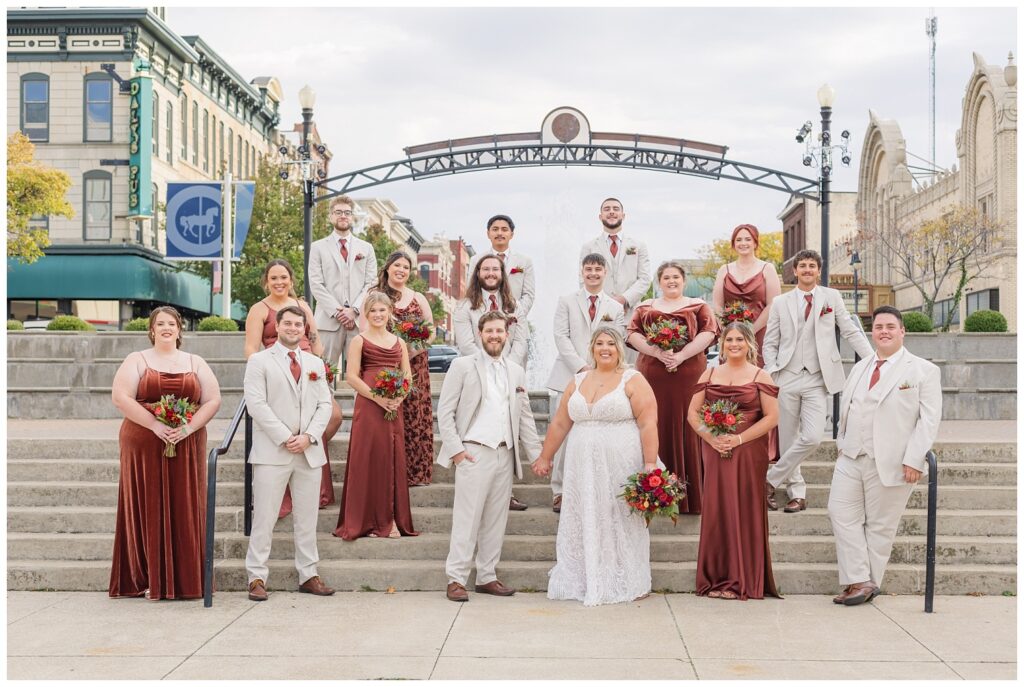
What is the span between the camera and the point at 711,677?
21.0 ft

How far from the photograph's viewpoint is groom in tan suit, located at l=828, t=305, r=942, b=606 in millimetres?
8266

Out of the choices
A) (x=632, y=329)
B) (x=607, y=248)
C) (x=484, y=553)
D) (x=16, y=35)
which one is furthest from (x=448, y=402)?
(x=16, y=35)

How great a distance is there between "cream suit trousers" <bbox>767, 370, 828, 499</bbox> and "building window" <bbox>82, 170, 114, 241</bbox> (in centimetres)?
3526

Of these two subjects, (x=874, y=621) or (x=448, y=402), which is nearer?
(x=874, y=621)

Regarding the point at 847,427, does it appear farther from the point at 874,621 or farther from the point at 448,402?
the point at 448,402

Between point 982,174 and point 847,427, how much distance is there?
40453mm

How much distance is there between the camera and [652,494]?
27.1ft

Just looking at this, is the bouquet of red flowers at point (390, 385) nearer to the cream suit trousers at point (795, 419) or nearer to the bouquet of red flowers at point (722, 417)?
the bouquet of red flowers at point (722, 417)

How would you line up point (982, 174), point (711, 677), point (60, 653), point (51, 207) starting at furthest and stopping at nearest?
point (982, 174) < point (51, 207) < point (60, 653) < point (711, 677)

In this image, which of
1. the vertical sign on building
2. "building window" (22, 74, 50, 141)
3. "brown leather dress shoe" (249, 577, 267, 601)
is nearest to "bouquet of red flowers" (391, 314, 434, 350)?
"brown leather dress shoe" (249, 577, 267, 601)

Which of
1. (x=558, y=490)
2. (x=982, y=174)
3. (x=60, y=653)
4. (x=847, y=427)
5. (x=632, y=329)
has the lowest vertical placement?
(x=60, y=653)

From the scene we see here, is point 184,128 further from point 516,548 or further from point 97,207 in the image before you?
point 516,548

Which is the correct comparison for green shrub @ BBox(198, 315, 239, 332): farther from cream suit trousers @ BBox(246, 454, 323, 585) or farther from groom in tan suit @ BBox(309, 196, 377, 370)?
cream suit trousers @ BBox(246, 454, 323, 585)

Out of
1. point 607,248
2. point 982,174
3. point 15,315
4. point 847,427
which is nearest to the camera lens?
point 847,427
